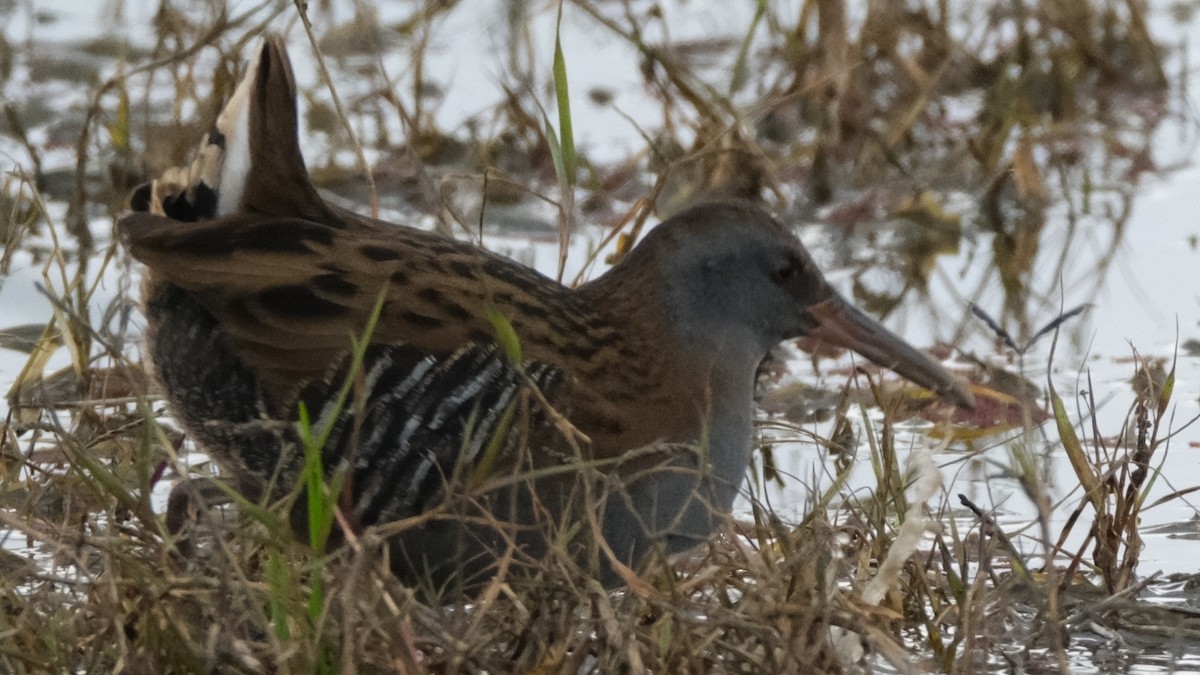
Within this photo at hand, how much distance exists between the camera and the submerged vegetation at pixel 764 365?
2.56 meters

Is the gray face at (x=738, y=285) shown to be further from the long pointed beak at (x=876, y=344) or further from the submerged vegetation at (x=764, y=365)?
the submerged vegetation at (x=764, y=365)

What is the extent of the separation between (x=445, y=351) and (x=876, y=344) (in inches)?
36.7

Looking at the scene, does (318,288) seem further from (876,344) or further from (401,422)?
→ (876,344)

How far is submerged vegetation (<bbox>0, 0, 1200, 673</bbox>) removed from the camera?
256cm

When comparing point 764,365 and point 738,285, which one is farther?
point 764,365

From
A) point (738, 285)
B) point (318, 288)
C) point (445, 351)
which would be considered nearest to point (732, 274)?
point (738, 285)

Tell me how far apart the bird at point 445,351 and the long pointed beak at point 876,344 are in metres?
0.05

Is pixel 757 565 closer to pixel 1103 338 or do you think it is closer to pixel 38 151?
pixel 1103 338

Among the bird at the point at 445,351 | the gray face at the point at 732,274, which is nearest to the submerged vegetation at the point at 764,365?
the bird at the point at 445,351

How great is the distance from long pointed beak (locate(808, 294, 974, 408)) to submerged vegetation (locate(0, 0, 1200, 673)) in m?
0.13

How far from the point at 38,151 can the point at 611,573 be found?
340 centimetres

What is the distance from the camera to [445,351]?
3.00 metres

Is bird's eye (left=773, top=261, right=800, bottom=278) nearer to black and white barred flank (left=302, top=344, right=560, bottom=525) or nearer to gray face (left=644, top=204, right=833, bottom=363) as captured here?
gray face (left=644, top=204, right=833, bottom=363)

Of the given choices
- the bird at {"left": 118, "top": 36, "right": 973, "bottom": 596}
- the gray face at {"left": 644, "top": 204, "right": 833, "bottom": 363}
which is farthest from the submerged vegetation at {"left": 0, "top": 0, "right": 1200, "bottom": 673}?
the gray face at {"left": 644, "top": 204, "right": 833, "bottom": 363}
